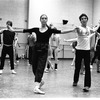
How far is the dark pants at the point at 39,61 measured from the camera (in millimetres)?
5562

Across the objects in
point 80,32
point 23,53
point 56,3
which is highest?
point 56,3

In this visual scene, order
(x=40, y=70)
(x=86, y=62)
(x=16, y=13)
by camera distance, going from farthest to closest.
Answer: (x=16, y=13), (x=86, y=62), (x=40, y=70)

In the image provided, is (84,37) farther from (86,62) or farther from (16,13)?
(16,13)

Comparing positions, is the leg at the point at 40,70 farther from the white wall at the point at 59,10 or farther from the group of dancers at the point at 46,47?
the white wall at the point at 59,10

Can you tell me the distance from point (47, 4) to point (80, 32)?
1318 cm

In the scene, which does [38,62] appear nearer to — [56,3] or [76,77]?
[76,77]

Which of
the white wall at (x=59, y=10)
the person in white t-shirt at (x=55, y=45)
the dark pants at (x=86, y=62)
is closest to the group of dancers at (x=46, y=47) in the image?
the dark pants at (x=86, y=62)

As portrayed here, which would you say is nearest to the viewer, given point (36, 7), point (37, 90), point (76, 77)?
point (37, 90)

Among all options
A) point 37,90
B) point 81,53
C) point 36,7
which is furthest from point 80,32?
point 36,7

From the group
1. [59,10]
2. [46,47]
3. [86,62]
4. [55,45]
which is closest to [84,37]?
[86,62]

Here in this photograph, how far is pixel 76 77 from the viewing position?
6676 mm

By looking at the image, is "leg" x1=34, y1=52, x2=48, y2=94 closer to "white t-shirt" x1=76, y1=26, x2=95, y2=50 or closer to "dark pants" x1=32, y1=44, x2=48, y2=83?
"dark pants" x1=32, y1=44, x2=48, y2=83

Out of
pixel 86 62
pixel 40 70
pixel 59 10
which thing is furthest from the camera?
pixel 59 10

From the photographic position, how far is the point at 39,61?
5.62m
